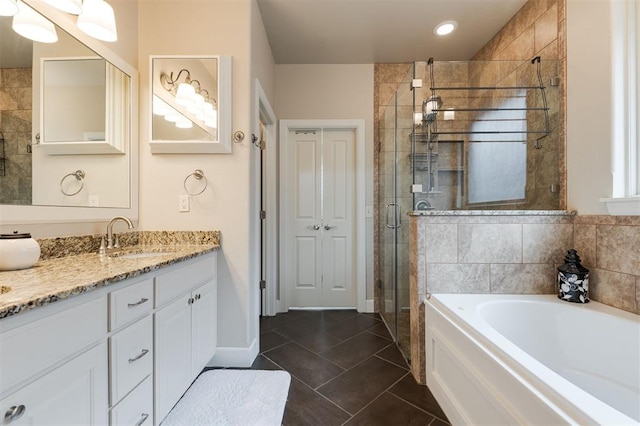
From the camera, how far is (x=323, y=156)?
9.64 ft

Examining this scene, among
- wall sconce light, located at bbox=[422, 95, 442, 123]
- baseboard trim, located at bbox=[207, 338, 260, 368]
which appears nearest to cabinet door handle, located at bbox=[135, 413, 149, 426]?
baseboard trim, located at bbox=[207, 338, 260, 368]

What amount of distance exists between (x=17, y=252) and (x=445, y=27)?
3.15 meters

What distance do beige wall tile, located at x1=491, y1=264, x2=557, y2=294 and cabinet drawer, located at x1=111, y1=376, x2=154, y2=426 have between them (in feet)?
6.19

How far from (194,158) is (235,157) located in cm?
30

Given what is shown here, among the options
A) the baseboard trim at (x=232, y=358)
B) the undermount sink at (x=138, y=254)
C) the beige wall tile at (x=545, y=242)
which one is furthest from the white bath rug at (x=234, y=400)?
the beige wall tile at (x=545, y=242)

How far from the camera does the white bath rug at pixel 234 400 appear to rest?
4.37 feet

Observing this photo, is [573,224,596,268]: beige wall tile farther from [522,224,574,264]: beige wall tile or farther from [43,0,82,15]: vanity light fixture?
[43,0,82,15]: vanity light fixture

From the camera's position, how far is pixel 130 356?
3.35ft

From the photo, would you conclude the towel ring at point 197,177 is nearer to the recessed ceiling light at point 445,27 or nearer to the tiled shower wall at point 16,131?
the tiled shower wall at point 16,131

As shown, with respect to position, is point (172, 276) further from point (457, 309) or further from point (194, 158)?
point (457, 309)

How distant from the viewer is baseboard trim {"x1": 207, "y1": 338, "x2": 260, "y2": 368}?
1.80 metres

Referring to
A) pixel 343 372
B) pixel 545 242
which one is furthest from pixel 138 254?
pixel 545 242

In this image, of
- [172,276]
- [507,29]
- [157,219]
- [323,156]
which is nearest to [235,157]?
[157,219]

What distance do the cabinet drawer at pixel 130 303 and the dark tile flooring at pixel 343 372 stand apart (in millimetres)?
921
